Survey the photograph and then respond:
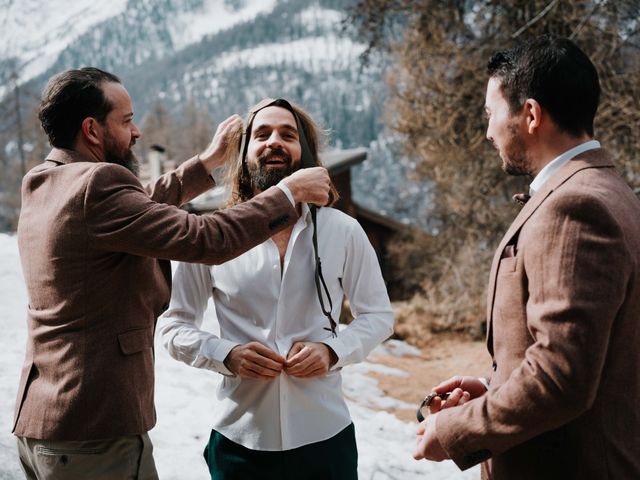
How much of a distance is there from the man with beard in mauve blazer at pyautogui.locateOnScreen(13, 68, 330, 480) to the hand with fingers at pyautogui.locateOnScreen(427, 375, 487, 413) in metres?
0.78

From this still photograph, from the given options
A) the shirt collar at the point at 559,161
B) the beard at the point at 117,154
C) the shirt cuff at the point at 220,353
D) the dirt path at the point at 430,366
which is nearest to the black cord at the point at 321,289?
the shirt cuff at the point at 220,353

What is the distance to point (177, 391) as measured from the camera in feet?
19.6

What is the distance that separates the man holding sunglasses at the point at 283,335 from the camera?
2441mm

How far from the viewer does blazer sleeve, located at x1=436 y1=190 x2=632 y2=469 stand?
1490mm

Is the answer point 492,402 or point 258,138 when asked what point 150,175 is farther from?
point 492,402

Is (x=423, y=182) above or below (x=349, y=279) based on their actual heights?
below

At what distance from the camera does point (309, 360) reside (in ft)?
7.89

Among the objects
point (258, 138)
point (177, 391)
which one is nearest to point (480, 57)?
point (177, 391)

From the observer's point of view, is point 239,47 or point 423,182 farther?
point 239,47

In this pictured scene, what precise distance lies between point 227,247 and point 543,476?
1169mm

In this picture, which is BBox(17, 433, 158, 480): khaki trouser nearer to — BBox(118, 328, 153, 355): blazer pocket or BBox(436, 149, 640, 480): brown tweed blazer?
BBox(118, 328, 153, 355): blazer pocket

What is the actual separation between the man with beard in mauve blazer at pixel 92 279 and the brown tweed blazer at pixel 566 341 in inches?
36.2

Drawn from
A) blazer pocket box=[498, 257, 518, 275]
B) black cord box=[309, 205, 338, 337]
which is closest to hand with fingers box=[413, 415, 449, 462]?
blazer pocket box=[498, 257, 518, 275]

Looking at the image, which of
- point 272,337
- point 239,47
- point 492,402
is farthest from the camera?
point 239,47
